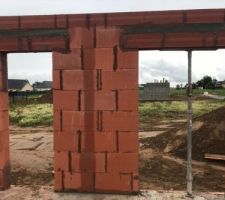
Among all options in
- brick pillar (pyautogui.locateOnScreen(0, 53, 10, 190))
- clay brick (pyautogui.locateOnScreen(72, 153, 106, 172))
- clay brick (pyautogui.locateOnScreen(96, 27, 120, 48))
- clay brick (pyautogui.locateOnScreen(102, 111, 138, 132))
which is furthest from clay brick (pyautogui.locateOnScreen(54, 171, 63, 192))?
clay brick (pyautogui.locateOnScreen(96, 27, 120, 48))

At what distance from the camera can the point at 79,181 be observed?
5.61m

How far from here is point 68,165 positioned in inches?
221

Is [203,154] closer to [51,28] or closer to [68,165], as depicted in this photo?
[68,165]

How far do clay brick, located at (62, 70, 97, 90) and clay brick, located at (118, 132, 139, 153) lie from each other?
829 mm

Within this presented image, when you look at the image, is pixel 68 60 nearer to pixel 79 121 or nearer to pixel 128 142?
pixel 79 121

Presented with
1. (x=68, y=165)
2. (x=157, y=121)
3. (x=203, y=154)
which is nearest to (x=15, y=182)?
(x=68, y=165)

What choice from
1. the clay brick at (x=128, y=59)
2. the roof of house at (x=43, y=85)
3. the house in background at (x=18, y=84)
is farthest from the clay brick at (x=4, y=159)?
the roof of house at (x=43, y=85)

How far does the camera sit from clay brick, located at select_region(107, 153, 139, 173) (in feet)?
18.0

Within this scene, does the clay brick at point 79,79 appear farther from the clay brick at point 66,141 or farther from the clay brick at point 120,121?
the clay brick at point 66,141

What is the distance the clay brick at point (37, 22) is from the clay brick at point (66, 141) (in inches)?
63.3

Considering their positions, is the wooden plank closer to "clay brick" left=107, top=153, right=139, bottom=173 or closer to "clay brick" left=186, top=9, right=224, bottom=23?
"clay brick" left=107, top=153, right=139, bottom=173

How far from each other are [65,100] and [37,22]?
122 centimetres

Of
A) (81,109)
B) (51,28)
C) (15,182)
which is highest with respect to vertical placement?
(51,28)

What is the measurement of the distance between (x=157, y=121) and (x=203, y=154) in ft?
33.9
